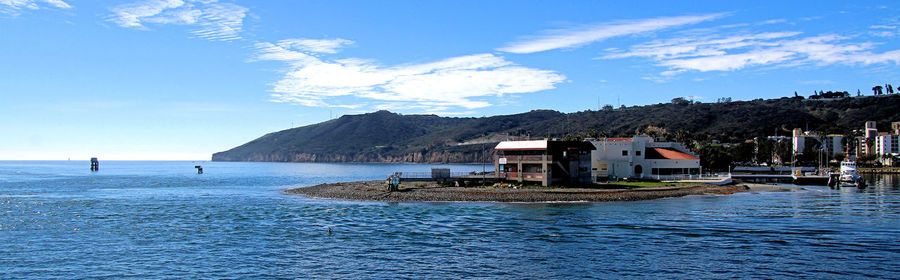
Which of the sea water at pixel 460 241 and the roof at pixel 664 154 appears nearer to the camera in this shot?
the sea water at pixel 460 241

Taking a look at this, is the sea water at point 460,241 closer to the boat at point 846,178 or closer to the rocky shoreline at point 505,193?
the rocky shoreline at point 505,193

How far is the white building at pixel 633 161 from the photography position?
99.6m

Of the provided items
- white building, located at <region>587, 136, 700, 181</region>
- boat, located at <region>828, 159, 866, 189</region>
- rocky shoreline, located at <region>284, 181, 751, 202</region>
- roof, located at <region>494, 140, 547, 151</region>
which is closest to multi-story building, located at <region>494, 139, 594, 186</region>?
roof, located at <region>494, 140, 547, 151</region>

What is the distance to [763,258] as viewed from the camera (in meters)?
33.8

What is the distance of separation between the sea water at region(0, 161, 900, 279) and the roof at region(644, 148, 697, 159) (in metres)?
37.0

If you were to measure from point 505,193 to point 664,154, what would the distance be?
42925mm

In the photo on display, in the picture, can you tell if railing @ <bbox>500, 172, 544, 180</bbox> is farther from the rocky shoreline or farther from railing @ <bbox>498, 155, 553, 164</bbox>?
the rocky shoreline

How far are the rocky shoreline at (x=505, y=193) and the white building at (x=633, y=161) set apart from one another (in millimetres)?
15529

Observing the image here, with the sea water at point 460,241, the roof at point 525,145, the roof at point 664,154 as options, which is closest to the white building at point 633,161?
the roof at point 664,154

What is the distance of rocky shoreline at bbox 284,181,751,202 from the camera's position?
69875 millimetres

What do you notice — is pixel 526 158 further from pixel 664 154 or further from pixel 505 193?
pixel 664 154

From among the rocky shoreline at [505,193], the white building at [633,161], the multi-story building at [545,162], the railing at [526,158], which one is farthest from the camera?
the white building at [633,161]

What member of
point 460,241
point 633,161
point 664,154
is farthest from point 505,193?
point 664,154

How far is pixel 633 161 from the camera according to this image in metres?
100
